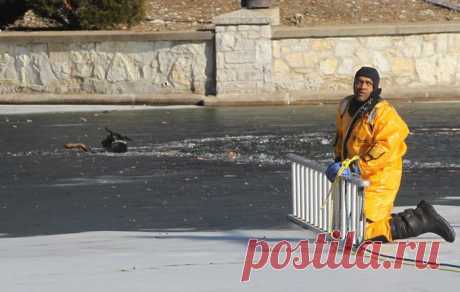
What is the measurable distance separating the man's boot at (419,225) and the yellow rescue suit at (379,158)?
75 mm

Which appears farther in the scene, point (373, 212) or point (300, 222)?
point (300, 222)

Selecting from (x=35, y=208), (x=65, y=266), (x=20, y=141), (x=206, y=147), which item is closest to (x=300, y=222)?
(x=65, y=266)

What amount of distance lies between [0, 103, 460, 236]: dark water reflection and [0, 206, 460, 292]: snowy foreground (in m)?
0.96

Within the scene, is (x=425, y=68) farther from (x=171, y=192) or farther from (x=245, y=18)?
(x=171, y=192)

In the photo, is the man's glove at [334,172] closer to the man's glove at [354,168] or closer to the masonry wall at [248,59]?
the man's glove at [354,168]

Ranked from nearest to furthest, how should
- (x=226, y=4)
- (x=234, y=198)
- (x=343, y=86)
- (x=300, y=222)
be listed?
(x=300, y=222) → (x=234, y=198) → (x=343, y=86) → (x=226, y=4)

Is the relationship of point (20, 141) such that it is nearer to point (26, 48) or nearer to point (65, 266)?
point (26, 48)

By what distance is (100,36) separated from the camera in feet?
78.3

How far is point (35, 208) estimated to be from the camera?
12.8 metres

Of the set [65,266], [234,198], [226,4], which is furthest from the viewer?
[226,4]

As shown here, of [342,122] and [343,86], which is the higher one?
[342,122]

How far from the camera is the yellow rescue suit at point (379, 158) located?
9156mm

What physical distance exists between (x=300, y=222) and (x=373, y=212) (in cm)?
118

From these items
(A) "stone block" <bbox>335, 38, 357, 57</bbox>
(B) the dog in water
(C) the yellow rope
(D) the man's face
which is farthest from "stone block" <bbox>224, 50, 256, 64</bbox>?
(D) the man's face
